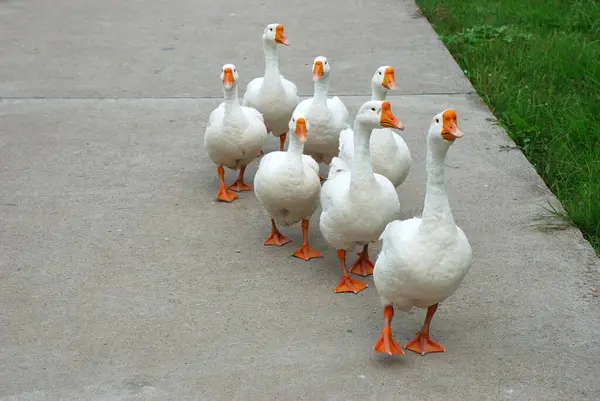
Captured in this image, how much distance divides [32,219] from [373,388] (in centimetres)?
273

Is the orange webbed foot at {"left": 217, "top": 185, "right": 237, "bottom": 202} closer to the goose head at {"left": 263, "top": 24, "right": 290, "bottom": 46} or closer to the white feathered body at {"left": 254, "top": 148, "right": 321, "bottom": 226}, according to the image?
the white feathered body at {"left": 254, "top": 148, "right": 321, "bottom": 226}

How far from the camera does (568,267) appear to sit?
5.22 meters

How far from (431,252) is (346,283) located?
999mm

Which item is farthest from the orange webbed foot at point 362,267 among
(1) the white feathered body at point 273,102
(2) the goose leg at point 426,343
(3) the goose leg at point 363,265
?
(1) the white feathered body at point 273,102

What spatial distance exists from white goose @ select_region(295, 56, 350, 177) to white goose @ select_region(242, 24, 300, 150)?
348 mm

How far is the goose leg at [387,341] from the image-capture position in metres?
4.36

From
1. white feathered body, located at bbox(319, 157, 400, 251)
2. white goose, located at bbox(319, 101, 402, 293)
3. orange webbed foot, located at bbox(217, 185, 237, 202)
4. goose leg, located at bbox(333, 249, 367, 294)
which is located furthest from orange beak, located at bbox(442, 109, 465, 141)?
orange webbed foot, located at bbox(217, 185, 237, 202)

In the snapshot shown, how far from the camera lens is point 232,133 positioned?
6.07 metres

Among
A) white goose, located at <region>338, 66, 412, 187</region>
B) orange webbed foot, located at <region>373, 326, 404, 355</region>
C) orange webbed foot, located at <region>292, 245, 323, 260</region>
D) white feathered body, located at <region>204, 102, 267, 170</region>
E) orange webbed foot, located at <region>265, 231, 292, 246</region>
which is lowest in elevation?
orange webbed foot, located at <region>265, 231, 292, 246</region>

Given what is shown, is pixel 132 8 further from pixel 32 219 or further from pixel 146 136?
pixel 32 219

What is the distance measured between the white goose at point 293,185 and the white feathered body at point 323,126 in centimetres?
65

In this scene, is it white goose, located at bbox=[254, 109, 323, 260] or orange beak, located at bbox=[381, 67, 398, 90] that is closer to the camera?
white goose, located at bbox=[254, 109, 323, 260]

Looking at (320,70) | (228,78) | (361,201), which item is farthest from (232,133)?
(361,201)

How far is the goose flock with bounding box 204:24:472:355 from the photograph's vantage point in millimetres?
4217
